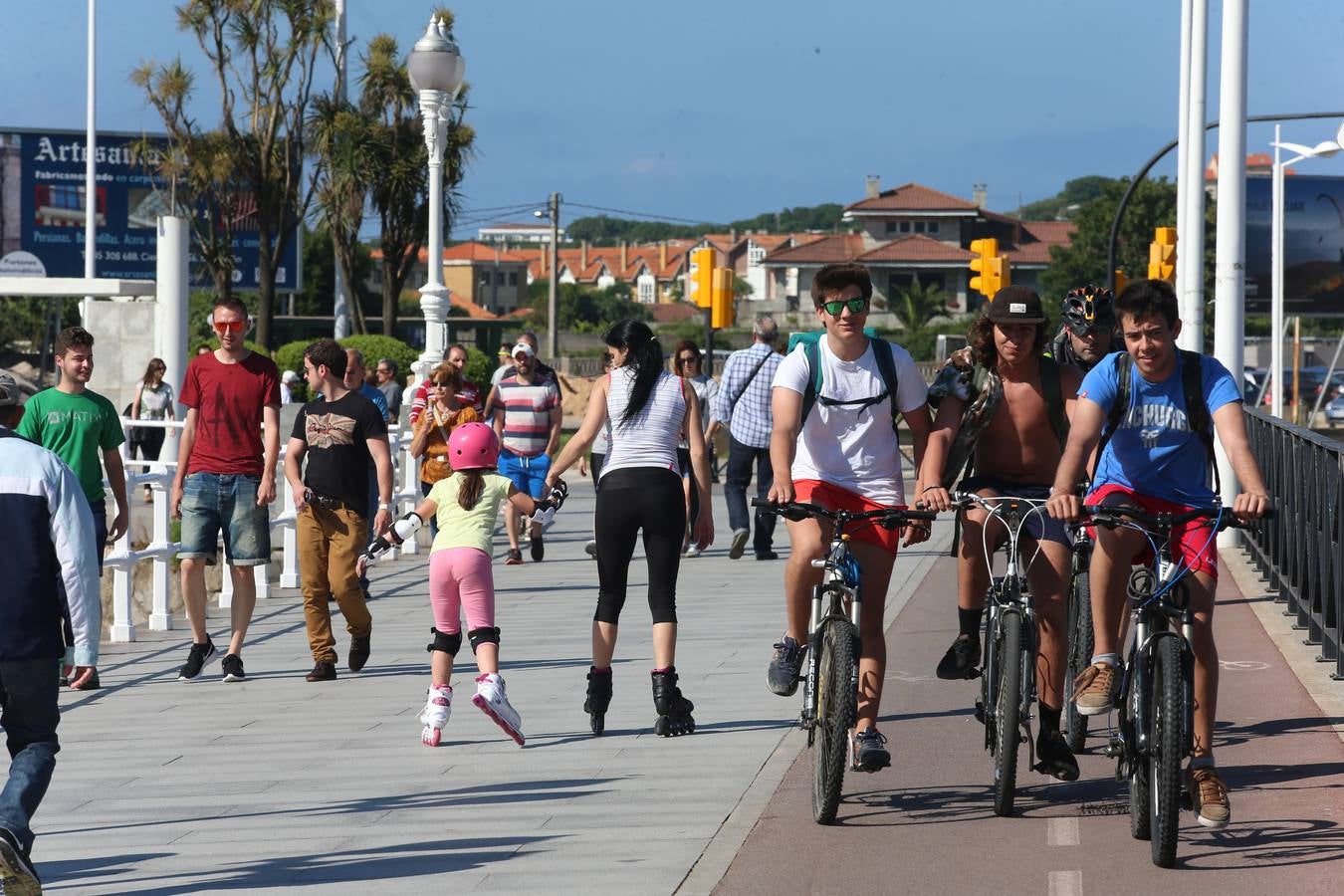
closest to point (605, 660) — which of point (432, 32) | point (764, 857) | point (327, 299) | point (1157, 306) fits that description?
point (764, 857)

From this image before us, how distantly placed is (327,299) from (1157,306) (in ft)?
229

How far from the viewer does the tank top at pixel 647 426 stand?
7941mm

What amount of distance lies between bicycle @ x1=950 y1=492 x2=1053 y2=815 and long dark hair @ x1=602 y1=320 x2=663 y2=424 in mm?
1920

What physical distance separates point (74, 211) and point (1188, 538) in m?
48.4

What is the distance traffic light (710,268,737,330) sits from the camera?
78.6 feet

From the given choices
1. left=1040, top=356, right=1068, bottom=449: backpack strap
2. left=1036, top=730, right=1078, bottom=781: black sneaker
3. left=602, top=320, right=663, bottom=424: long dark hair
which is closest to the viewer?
left=1036, top=730, right=1078, bottom=781: black sneaker

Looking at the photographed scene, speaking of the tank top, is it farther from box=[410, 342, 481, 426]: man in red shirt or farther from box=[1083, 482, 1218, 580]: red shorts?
box=[410, 342, 481, 426]: man in red shirt

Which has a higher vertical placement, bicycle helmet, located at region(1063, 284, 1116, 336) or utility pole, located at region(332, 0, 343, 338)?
utility pole, located at region(332, 0, 343, 338)

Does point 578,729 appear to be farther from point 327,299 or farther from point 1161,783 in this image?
point 327,299

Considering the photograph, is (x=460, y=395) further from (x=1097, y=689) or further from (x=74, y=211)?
(x=74, y=211)

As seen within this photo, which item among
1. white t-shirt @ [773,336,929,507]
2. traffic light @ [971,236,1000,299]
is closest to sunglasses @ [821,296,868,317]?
white t-shirt @ [773,336,929,507]

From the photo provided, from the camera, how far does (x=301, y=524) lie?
9758 millimetres

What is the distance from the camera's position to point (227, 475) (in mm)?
9570

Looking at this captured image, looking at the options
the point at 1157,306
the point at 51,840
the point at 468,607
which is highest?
the point at 1157,306
